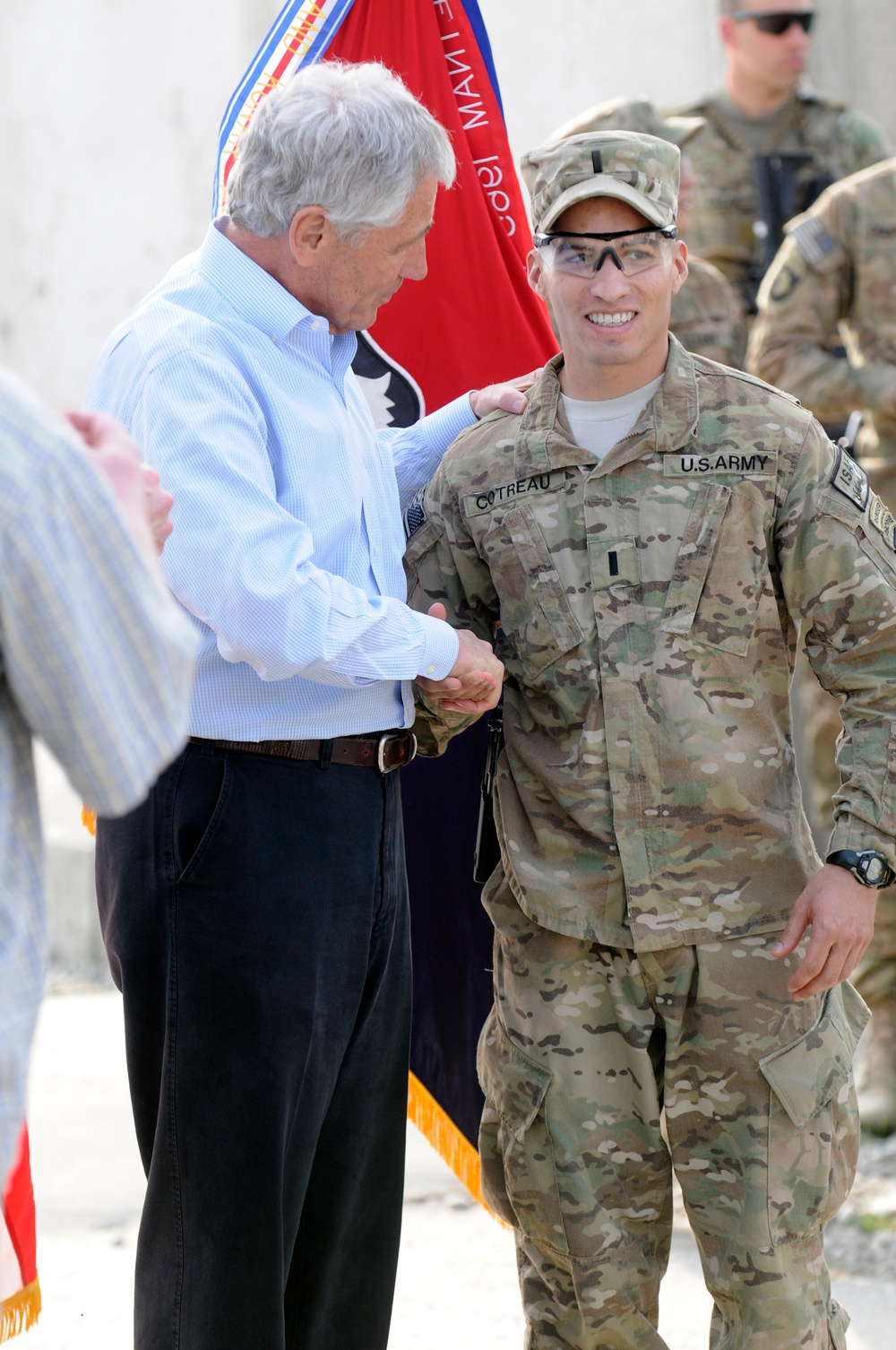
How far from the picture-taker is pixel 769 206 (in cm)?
571

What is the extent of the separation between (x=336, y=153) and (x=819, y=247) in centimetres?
268

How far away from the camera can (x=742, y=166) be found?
5738 mm

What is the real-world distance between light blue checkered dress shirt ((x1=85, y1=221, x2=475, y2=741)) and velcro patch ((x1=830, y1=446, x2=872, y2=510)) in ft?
2.07

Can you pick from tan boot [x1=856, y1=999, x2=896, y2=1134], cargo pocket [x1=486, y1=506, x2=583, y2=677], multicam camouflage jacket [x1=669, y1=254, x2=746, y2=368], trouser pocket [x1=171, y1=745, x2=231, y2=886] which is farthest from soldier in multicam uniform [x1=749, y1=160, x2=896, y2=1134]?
trouser pocket [x1=171, y1=745, x2=231, y2=886]

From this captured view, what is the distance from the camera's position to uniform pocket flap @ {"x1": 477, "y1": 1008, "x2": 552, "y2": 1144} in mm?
2377

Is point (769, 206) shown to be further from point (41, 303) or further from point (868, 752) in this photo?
point (868, 752)

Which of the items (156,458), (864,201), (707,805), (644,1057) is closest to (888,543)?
(707,805)

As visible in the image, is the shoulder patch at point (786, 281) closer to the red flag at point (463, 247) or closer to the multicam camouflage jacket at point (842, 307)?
the multicam camouflage jacket at point (842, 307)

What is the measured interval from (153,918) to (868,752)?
1053mm

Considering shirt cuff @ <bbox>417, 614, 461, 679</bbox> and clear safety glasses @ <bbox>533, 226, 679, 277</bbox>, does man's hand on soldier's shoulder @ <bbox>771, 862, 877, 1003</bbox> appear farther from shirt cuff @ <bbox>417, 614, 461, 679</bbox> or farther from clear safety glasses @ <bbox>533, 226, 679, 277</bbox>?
clear safety glasses @ <bbox>533, 226, 679, 277</bbox>

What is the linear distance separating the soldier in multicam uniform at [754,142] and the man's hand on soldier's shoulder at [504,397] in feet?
10.7

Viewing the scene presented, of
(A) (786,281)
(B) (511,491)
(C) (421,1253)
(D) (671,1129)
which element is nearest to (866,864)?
(D) (671,1129)

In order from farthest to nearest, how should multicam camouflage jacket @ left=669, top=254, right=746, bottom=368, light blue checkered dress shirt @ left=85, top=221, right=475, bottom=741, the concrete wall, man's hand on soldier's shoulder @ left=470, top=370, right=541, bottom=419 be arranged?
the concrete wall, multicam camouflage jacket @ left=669, top=254, right=746, bottom=368, man's hand on soldier's shoulder @ left=470, top=370, right=541, bottom=419, light blue checkered dress shirt @ left=85, top=221, right=475, bottom=741

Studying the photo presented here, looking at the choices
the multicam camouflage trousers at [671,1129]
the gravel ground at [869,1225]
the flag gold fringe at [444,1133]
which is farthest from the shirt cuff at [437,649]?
the gravel ground at [869,1225]
